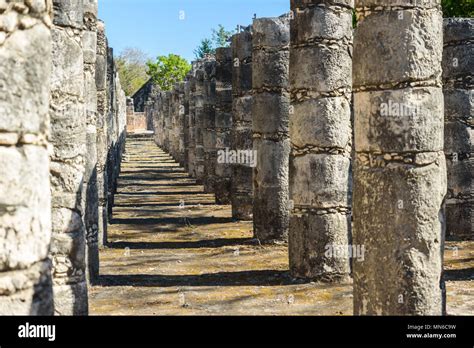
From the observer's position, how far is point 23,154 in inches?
121

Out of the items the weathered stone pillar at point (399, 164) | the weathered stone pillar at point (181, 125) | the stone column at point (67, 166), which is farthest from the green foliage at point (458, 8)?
the stone column at point (67, 166)

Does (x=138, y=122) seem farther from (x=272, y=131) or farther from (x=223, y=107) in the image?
(x=272, y=131)

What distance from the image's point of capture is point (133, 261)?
9.98m

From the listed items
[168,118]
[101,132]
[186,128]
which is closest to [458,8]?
[186,128]

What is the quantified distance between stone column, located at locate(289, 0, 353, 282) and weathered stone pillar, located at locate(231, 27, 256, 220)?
15.5ft

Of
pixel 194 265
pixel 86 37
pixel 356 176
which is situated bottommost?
pixel 194 265

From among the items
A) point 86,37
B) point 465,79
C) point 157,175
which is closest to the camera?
point 86,37

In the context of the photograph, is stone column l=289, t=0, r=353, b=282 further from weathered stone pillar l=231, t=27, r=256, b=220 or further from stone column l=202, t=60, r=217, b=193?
stone column l=202, t=60, r=217, b=193

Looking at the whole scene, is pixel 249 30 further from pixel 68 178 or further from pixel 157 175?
pixel 157 175

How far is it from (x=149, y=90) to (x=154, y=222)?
57188 mm

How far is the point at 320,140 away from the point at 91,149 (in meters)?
2.74

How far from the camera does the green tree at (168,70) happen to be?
6894 cm

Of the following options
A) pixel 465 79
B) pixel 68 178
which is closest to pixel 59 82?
pixel 68 178
